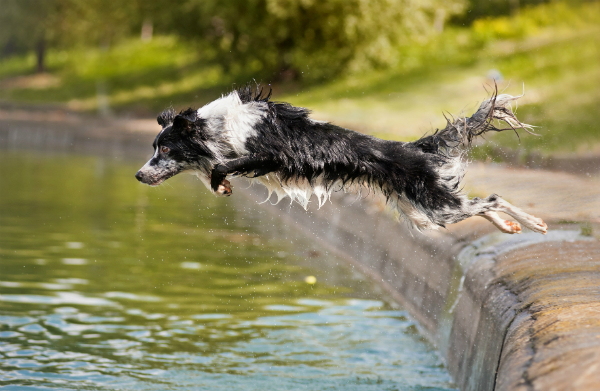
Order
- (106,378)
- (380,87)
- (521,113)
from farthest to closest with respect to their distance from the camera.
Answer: (380,87), (521,113), (106,378)

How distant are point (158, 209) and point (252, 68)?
2092cm

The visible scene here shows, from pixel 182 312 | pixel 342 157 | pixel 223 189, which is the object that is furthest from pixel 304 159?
pixel 182 312

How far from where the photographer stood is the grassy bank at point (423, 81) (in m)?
17.6

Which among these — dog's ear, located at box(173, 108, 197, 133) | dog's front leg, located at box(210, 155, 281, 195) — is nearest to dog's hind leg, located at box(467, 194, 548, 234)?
dog's front leg, located at box(210, 155, 281, 195)

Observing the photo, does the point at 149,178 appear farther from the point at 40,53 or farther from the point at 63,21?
the point at 40,53

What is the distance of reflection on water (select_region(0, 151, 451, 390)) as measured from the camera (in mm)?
6090

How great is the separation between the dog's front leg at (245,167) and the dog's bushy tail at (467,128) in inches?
46.6

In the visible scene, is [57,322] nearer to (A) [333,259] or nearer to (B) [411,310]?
(B) [411,310]

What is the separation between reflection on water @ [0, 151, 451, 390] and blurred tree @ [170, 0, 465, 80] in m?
17.5

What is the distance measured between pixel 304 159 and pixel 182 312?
2738mm

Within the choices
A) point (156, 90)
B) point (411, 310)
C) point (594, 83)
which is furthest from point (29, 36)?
point (411, 310)

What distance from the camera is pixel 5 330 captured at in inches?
270

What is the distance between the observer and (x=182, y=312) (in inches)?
301

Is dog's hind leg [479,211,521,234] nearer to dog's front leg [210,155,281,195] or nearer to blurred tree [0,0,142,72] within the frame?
dog's front leg [210,155,281,195]
